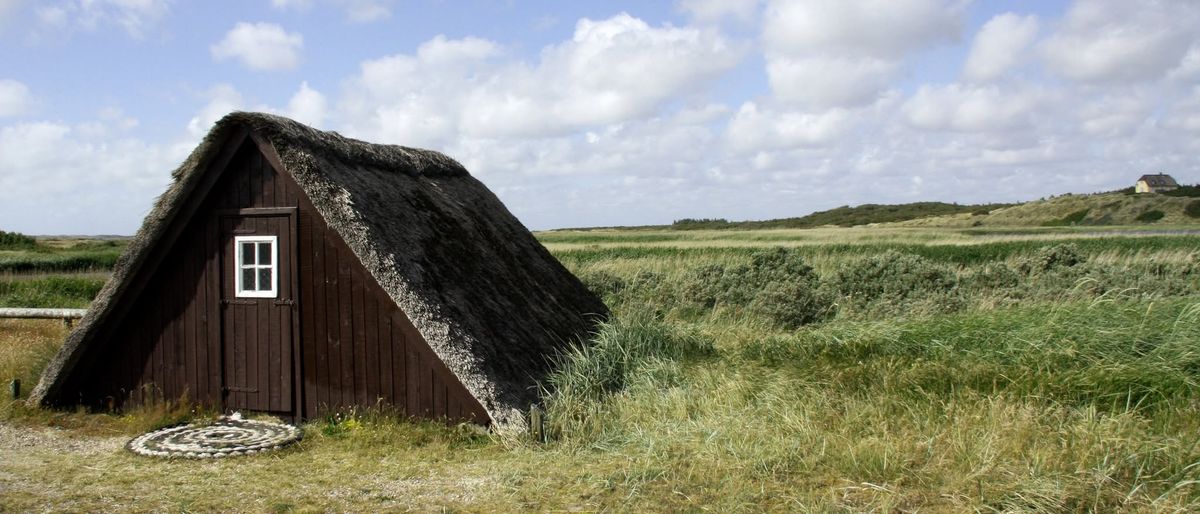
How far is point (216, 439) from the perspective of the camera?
818cm

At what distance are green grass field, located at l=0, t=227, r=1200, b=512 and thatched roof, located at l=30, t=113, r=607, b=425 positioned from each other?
574 millimetres

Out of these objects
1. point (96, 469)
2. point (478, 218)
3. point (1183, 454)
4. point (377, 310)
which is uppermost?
point (478, 218)

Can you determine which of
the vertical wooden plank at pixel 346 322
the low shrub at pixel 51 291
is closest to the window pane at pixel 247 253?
the vertical wooden plank at pixel 346 322

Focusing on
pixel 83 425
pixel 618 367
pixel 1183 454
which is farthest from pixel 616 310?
pixel 1183 454

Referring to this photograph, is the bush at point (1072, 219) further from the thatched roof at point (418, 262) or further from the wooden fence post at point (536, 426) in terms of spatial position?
the wooden fence post at point (536, 426)

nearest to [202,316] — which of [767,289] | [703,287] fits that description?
[767,289]

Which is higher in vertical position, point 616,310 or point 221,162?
point 221,162

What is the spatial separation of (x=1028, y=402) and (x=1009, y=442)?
836 mm

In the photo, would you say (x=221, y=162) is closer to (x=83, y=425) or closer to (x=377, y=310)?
(x=377, y=310)

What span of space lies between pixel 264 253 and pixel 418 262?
77.6 inches

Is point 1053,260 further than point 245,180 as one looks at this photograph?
Yes

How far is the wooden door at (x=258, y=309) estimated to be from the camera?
9.03 metres

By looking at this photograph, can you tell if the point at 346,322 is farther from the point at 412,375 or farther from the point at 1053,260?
the point at 1053,260

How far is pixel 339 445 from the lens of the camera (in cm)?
803
